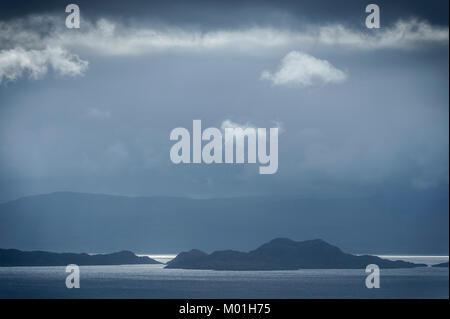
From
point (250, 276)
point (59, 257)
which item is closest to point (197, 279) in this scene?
point (250, 276)

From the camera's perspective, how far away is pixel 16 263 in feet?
176

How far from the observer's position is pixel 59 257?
54.1m

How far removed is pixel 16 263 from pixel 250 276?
58.7 ft

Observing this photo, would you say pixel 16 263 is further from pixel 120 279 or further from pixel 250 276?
pixel 250 276
